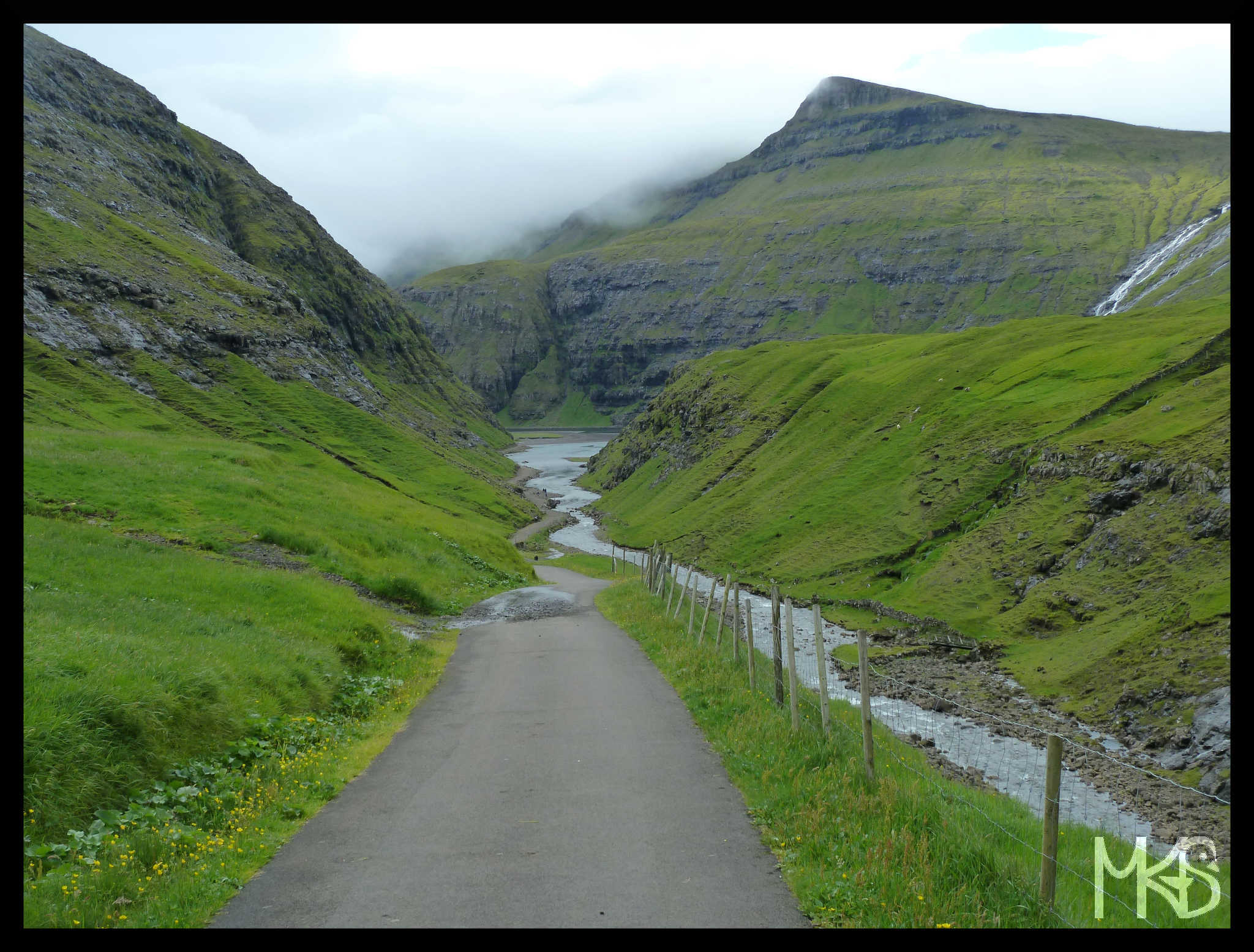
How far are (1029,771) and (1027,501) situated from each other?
2655 centimetres

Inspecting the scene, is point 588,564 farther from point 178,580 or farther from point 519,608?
point 178,580

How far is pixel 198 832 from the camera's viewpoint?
11.4m

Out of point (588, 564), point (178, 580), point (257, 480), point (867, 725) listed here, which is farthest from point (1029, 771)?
point (588, 564)

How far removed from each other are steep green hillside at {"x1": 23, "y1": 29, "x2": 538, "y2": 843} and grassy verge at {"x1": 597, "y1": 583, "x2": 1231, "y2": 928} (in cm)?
1069

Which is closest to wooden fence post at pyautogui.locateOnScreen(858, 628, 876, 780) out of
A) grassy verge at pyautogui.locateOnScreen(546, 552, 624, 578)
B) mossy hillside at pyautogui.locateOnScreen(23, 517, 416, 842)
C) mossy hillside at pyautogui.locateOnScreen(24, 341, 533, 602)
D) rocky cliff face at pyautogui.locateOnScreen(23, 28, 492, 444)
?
mossy hillside at pyautogui.locateOnScreen(23, 517, 416, 842)

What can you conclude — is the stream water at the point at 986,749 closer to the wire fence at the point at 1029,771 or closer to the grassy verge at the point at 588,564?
the wire fence at the point at 1029,771

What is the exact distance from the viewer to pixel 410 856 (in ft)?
36.1

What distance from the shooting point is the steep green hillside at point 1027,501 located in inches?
1102

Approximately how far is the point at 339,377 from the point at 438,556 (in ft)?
320

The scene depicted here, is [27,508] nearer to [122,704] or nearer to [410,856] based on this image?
[122,704]

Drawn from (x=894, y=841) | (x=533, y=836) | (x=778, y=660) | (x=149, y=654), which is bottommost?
(x=533, y=836)

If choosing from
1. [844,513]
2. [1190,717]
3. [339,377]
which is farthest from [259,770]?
[339,377]

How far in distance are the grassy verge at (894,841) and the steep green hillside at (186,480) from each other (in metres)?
10.7

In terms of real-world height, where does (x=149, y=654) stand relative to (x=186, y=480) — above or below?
below
